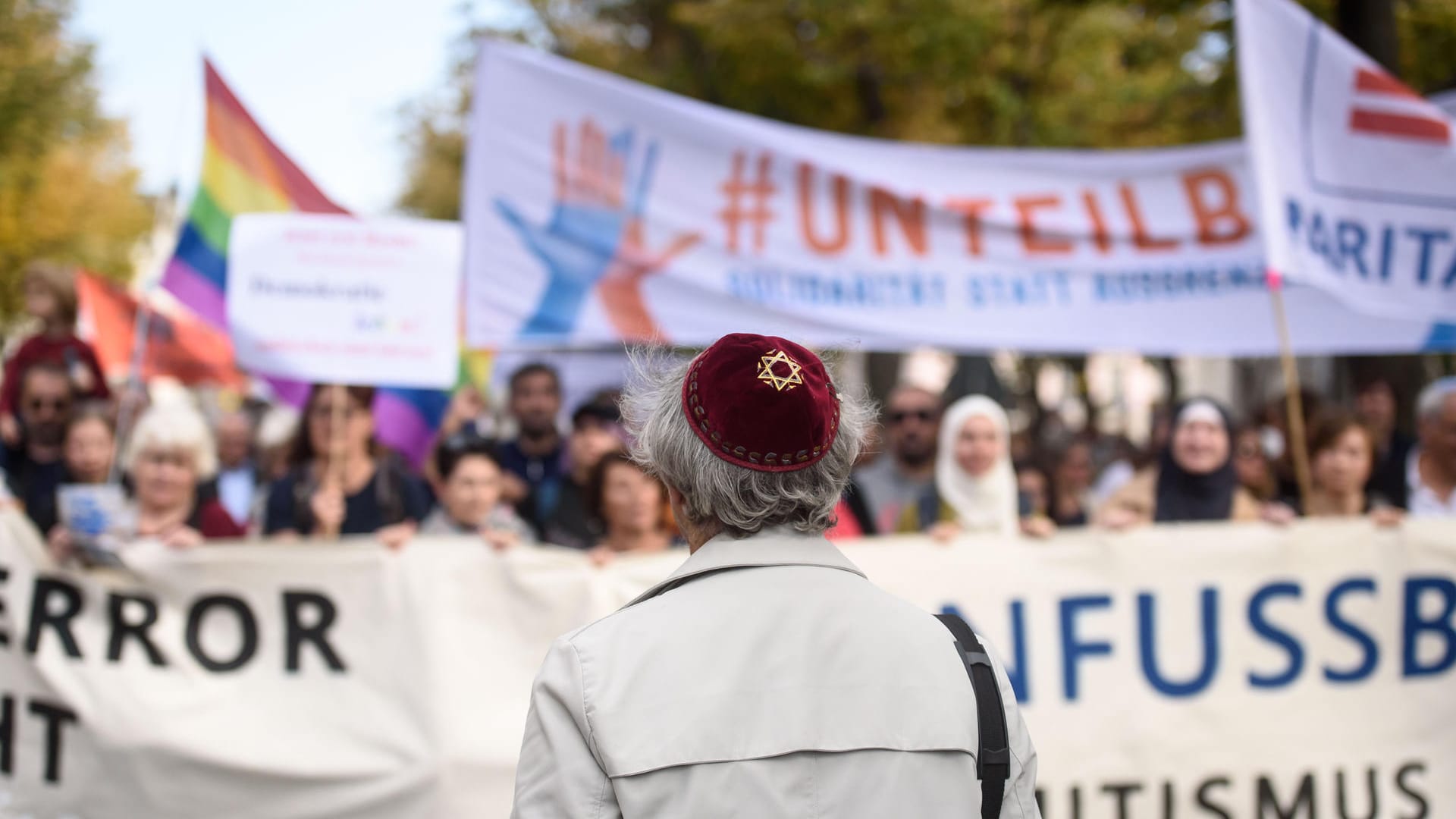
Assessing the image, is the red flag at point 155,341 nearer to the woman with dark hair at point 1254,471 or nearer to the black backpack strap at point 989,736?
the black backpack strap at point 989,736

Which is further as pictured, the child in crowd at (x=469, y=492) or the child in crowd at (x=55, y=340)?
the child in crowd at (x=55, y=340)

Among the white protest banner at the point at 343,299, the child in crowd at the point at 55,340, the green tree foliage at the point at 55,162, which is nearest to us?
the white protest banner at the point at 343,299

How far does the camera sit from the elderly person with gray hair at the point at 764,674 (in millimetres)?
1570

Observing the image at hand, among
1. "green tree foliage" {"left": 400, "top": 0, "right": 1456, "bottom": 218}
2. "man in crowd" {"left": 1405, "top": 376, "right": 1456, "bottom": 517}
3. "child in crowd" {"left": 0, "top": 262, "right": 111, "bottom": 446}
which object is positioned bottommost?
"man in crowd" {"left": 1405, "top": 376, "right": 1456, "bottom": 517}

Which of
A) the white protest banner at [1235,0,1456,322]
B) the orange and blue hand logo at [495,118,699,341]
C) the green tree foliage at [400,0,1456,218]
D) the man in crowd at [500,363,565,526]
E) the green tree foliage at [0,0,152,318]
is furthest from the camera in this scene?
the green tree foliage at [0,0,152,318]

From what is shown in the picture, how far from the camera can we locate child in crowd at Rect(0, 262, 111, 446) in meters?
5.90

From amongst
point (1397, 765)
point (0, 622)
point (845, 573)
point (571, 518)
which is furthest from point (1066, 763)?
Result: point (0, 622)

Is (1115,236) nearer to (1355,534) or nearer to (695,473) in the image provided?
(1355,534)

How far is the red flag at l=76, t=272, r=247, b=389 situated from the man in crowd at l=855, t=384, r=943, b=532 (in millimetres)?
3025

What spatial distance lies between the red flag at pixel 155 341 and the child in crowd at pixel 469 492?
1.55m

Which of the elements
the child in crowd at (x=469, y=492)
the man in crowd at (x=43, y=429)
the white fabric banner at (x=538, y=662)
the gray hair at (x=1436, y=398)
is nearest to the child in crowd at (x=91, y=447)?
the man in crowd at (x=43, y=429)

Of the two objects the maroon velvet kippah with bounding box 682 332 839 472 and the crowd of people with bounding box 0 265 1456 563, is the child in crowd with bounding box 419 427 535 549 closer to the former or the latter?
the crowd of people with bounding box 0 265 1456 563

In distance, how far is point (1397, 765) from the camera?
3857 millimetres

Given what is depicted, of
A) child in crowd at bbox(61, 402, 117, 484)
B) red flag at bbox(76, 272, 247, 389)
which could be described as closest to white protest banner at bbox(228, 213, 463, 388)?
child in crowd at bbox(61, 402, 117, 484)
